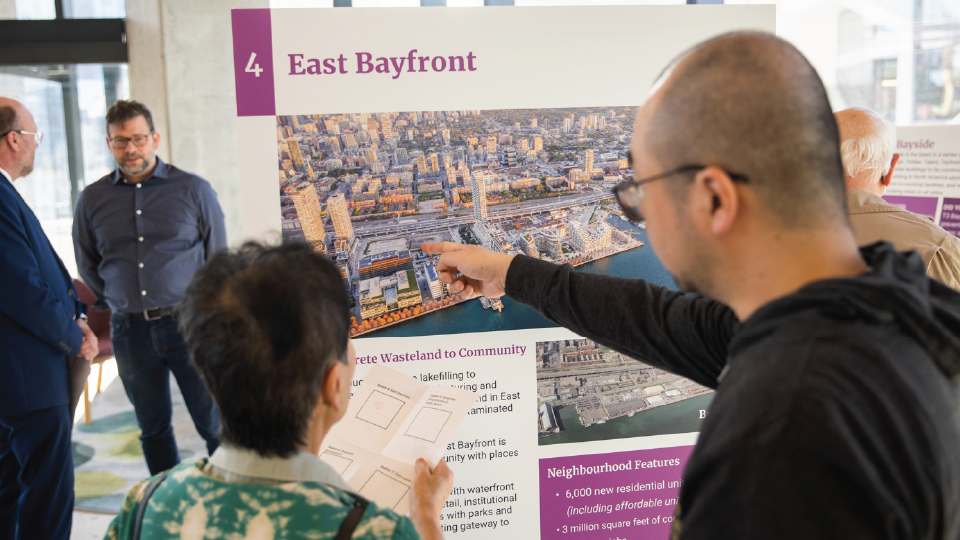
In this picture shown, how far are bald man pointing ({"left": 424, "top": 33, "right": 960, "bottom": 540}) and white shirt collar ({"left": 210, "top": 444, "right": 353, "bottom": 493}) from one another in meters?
0.56

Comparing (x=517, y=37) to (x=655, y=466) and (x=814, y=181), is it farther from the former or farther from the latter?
(x=655, y=466)

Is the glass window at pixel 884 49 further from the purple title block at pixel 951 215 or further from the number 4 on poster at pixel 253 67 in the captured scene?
the number 4 on poster at pixel 253 67

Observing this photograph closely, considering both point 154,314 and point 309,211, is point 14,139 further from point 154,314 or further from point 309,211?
point 309,211

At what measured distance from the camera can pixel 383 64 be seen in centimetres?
207

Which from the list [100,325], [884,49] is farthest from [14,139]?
[884,49]

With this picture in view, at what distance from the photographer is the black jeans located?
327cm

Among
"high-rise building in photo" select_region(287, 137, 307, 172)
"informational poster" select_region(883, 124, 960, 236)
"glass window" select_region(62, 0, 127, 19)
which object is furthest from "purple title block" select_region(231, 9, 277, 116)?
"informational poster" select_region(883, 124, 960, 236)

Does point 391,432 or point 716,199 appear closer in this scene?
point 716,199

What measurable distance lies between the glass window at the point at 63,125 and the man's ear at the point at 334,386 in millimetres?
5337

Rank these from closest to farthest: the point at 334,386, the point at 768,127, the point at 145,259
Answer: the point at 768,127, the point at 334,386, the point at 145,259

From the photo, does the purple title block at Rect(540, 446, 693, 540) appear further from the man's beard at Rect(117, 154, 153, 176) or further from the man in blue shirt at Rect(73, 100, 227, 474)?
the man's beard at Rect(117, 154, 153, 176)

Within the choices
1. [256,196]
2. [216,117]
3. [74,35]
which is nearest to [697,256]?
[256,196]

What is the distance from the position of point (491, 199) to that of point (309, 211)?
633 millimetres

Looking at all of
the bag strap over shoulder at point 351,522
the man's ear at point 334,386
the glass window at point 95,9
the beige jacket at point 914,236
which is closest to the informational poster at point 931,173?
the beige jacket at point 914,236
